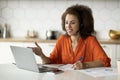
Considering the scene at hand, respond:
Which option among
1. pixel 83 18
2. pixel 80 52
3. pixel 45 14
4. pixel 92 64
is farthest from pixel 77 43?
pixel 45 14

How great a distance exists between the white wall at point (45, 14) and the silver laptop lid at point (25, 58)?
2.18 m

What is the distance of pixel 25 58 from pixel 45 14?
7.56 feet

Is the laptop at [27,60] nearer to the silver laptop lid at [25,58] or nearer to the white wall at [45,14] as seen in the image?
the silver laptop lid at [25,58]

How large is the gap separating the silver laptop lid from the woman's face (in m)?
0.55

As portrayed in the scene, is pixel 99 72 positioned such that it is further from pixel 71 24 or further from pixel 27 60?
pixel 71 24

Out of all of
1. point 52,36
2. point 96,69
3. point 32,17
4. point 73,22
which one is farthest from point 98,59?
point 32,17

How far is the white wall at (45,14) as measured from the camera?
386 centimetres

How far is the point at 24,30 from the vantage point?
399cm


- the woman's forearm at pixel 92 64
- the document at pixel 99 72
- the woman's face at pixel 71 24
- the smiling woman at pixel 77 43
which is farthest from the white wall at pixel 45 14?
the document at pixel 99 72

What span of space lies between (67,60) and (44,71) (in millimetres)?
499

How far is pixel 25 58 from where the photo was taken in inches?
66.7

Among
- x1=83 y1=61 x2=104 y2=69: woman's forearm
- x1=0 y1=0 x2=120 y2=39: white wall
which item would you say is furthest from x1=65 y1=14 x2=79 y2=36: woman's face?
x1=0 y1=0 x2=120 y2=39: white wall

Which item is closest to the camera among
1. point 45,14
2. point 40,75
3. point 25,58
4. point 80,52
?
point 40,75

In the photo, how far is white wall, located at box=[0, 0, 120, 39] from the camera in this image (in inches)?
152
